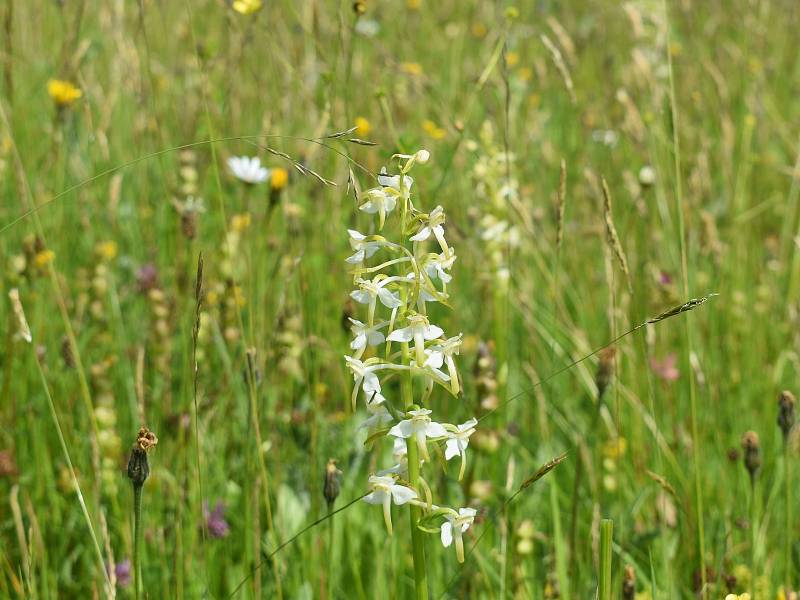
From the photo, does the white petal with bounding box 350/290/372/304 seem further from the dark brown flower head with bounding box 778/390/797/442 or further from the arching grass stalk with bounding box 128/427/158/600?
the dark brown flower head with bounding box 778/390/797/442

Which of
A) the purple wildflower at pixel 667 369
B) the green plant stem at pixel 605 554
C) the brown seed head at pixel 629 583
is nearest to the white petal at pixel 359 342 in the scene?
the green plant stem at pixel 605 554

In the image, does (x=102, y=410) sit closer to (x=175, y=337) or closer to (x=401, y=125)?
(x=175, y=337)

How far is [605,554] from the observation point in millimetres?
1072

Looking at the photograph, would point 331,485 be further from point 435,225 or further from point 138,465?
point 435,225

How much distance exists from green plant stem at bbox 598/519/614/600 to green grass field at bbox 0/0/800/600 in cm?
1

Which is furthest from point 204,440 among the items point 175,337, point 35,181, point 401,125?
point 401,125

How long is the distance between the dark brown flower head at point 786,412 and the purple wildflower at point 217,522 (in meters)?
1.09

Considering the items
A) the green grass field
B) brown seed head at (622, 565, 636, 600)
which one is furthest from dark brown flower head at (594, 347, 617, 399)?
brown seed head at (622, 565, 636, 600)

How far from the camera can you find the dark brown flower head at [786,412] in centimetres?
155

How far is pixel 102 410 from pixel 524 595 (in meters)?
1.08

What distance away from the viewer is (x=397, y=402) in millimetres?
2516

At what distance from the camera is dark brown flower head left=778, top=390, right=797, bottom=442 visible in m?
1.55

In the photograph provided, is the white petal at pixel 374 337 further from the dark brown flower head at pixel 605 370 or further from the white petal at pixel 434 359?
the dark brown flower head at pixel 605 370

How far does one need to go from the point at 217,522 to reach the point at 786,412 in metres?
1.11
